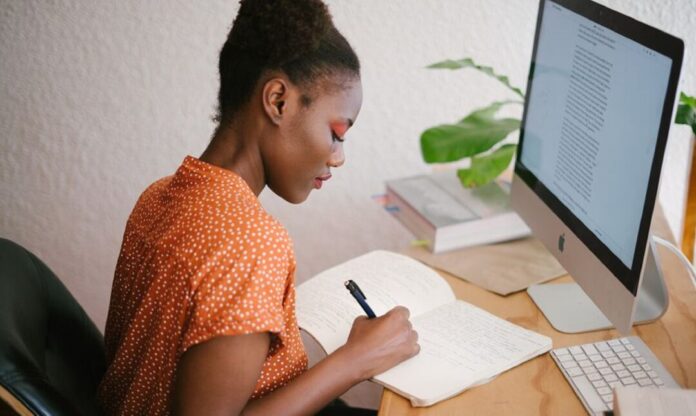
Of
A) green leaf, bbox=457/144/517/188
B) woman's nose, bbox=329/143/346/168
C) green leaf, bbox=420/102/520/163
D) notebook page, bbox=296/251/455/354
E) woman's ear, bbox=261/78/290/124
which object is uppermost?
woman's ear, bbox=261/78/290/124

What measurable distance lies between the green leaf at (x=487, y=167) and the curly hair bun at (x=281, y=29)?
1.86 feet

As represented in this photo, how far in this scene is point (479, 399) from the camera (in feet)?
3.02

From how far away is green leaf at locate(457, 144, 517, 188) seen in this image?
54.8 inches

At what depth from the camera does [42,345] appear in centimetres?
91

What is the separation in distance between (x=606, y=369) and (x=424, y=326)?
0.84 ft

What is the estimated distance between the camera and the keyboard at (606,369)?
0.92 m

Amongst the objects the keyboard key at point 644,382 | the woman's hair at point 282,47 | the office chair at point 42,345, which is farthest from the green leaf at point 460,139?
the office chair at point 42,345

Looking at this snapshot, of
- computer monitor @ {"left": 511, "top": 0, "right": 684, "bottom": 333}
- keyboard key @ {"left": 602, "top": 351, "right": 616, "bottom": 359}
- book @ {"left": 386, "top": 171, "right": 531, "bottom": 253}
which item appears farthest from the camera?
book @ {"left": 386, "top": 171, "right": 531, "bottom": 253}

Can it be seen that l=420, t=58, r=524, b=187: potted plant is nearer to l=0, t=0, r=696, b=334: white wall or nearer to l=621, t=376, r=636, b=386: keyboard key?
l=0, t=0, r=696, b=334: white wall

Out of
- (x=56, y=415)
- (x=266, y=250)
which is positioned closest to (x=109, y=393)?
(x=56, y=415)

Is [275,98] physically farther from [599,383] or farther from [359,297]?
[599,383]

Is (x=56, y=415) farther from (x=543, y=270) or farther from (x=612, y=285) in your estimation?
(x=543, y=270)

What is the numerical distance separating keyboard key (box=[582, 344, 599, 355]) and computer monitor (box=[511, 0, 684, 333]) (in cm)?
5

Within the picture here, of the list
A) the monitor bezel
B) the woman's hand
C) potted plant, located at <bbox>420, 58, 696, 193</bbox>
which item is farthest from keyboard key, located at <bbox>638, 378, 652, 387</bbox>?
potted plant, located at <bbox>420, 58, 696, 193</bbox>
